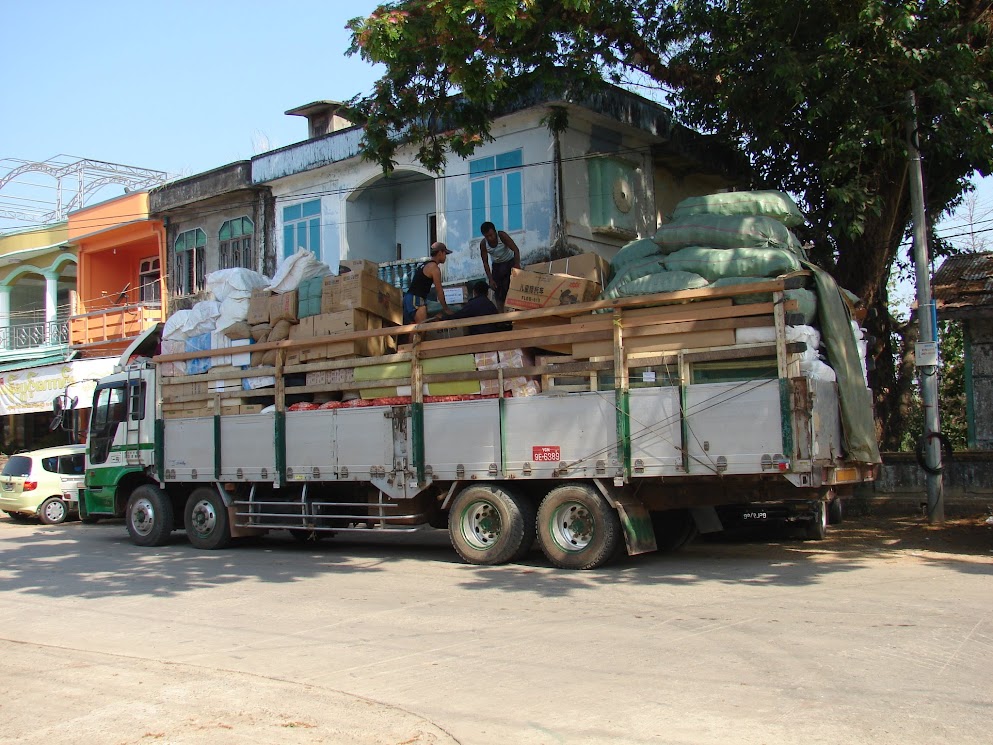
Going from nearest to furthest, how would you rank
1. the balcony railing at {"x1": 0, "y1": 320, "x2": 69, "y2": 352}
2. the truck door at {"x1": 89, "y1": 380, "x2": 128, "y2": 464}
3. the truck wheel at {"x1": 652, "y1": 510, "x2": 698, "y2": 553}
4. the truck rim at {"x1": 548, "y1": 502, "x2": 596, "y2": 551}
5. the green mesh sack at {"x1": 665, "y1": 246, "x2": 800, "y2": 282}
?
the green mesh sack at {"x1": 665, "y1": 246, "x2": 800, "y2": 282}
the truck rim at {"x1": 548, "y1": 502, "x2": 596, "y2": 551}
the truck wheel at {"x1": 652, "y1": 510, "x2": 698, "y2": 553}
the truck door at {"x1": 89, "y1": 380, "x2": 128, "y2": 464}
the balcony railing at {"x1": 0, "y1": 320, "x2": 69, "y2": 352}

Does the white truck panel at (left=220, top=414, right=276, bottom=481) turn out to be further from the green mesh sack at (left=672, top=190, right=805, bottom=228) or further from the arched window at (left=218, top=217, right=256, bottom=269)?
the arched window at (left=218, top=217, right=256, bottom=269)

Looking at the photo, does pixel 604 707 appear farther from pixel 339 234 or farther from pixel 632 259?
pixel 339 234

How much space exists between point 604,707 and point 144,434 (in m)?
10.8

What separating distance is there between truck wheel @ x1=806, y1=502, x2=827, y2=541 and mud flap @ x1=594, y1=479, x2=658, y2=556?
2.02 m

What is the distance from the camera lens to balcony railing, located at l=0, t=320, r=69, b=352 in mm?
27656

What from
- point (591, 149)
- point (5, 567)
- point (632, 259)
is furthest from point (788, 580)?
point (591, 149)

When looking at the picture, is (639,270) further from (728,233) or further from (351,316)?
(351,316)

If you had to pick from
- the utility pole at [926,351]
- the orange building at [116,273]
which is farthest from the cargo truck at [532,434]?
the orange building at [116,273]

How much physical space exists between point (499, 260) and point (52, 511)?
37.3ft

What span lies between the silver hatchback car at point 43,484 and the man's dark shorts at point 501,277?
10105 millimetres

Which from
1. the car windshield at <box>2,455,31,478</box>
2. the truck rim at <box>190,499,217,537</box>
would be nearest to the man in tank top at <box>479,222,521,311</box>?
the truck rim at <box>190,499,217,537</box>

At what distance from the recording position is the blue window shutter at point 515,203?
1736 centimetres

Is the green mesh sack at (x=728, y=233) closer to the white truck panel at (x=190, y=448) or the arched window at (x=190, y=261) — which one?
the white truck panel at (x=190, y=448)

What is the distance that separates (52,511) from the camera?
18641 mm
